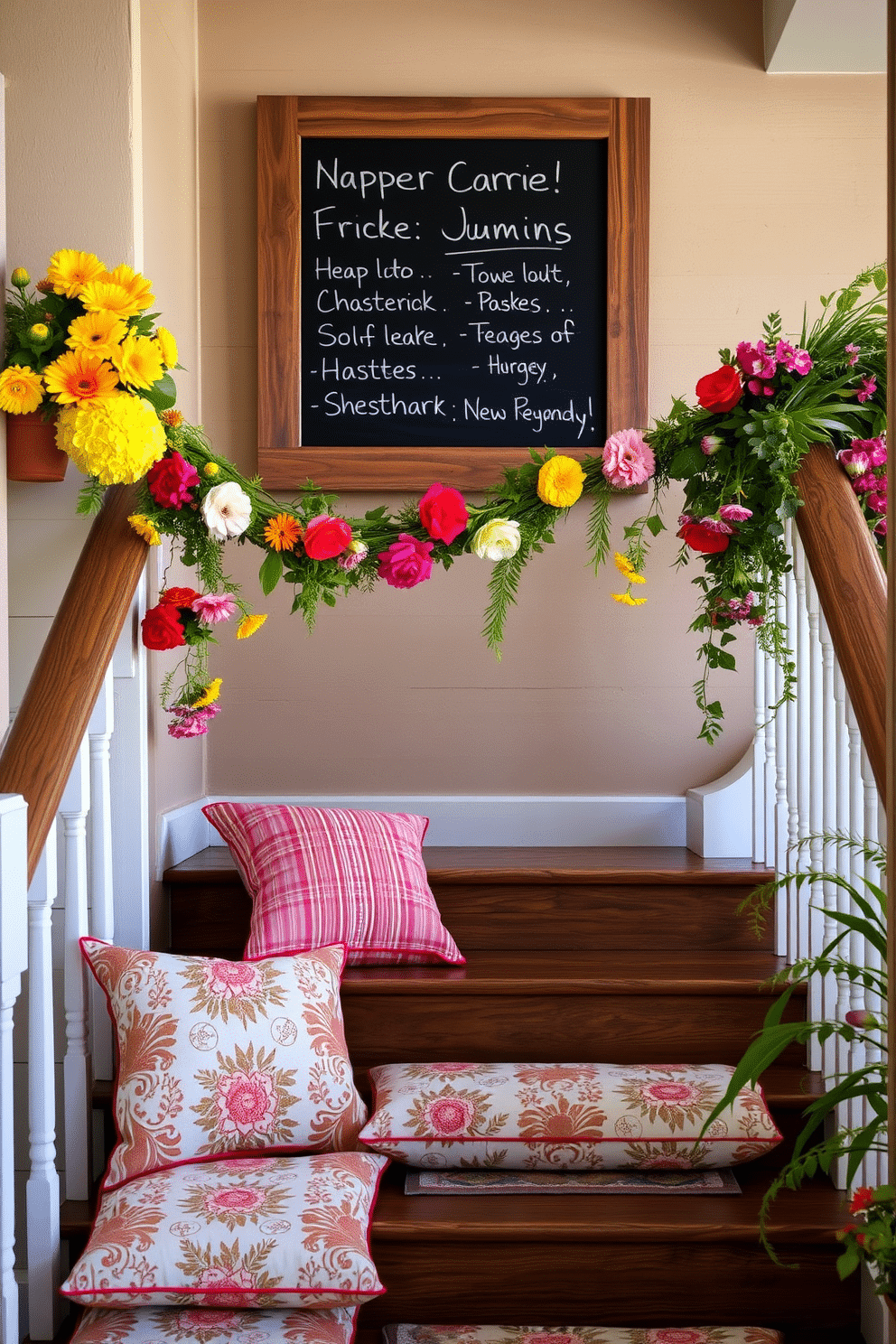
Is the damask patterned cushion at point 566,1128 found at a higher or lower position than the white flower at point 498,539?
lower

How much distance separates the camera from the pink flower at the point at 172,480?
1.92 m

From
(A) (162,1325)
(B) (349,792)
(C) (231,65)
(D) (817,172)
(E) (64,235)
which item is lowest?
(A) (162,1325)

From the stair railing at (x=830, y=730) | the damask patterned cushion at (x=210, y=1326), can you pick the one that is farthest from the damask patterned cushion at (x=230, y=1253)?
the stair railing at (x=830, y=730)

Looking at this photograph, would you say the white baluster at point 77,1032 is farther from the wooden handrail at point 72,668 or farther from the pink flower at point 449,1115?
the pink flower at point 449,1115

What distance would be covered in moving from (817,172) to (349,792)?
6.40 ft

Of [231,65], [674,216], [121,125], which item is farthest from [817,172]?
[121,125]

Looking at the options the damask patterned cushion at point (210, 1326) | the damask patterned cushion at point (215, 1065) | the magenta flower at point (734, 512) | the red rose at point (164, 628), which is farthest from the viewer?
the red rose at point (164, 628)

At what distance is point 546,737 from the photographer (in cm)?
294

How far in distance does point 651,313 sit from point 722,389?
1.18 meters

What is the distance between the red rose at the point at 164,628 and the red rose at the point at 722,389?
972mm

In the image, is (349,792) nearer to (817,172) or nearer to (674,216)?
(674,216)

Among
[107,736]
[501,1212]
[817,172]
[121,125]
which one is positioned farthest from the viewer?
[817,172]

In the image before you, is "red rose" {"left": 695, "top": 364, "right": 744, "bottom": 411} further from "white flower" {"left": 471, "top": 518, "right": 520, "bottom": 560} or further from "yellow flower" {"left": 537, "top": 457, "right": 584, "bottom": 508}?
"white flower" {"left": 471, "top": 518, "right": 520, "bottom": 560}

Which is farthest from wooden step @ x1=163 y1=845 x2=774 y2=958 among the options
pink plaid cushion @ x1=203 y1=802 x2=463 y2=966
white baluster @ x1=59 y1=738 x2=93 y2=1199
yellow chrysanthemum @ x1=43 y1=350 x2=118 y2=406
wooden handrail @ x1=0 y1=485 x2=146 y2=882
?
yellow chrysanthemum @ x1=43 y1=350 x2=118 y2=406
